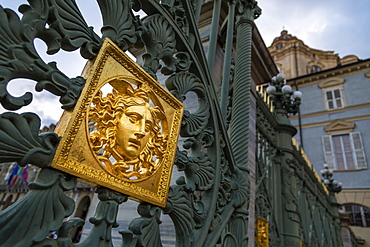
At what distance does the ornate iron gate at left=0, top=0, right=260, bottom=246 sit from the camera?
2.38 ft

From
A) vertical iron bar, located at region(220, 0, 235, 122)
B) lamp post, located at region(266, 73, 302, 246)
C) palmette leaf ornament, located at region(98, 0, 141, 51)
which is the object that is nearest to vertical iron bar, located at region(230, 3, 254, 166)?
vertical iron bar, located at region(220, 0, 235, 122)

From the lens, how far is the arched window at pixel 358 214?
577 inches

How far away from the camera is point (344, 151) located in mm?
15664

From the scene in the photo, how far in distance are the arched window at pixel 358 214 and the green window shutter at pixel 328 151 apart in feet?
8.88

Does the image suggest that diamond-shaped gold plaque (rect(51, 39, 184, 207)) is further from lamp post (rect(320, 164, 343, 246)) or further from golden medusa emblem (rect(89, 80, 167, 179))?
lamp post (rect(320, 164, 343, 246))

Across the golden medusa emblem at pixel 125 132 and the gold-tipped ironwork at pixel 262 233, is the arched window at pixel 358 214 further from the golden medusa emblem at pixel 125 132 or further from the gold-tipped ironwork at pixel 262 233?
the golden medusa emblem at pixel 125 132

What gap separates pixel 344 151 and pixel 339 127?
1.62 m

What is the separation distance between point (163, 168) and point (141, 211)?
0.76 feet

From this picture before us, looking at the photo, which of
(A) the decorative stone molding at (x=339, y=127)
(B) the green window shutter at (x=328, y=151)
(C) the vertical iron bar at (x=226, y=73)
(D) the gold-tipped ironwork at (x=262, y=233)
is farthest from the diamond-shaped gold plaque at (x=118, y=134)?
(A) the decorative stone molding at (x=339, y=127)

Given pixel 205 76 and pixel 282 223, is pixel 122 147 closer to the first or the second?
pixel 205 76

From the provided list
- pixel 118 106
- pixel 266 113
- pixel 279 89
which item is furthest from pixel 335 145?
pixel 118 106

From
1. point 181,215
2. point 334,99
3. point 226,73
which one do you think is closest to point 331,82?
point 334,99

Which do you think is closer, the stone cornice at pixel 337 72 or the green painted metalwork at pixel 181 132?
the green painted metalwork at pixel 181 132

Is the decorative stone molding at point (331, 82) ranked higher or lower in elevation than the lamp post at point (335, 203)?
higher
